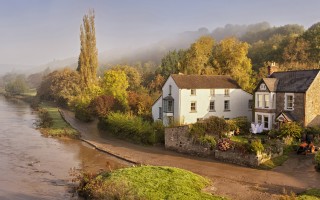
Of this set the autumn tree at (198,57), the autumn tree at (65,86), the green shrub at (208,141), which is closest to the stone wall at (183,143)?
the green shrub at (208,141)

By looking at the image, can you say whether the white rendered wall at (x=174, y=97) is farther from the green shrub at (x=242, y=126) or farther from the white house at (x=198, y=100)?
the green shrub at (x=242, y=126)

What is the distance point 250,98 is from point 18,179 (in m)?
32.9

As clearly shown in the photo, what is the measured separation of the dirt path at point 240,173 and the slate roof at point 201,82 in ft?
34.0

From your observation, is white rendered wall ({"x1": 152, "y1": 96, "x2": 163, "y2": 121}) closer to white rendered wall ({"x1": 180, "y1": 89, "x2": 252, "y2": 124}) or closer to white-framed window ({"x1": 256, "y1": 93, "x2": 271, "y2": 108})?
white rendered wall ({"x1": 180, "y1": 89, "x2": 252, "y2": 124})

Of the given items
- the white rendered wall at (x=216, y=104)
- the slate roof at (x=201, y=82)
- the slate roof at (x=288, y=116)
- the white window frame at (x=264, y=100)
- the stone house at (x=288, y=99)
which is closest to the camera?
the stone house at (x=288, y=99)

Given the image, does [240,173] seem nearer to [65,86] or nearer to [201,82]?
[201,82]

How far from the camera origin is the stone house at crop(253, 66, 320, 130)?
37.1 metres

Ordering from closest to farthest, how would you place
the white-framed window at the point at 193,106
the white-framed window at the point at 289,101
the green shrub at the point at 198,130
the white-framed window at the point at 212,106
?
1. the green shrub at the point at 198,130
2. the white-framed window at the point at 289,101
3. the white-framed window at the point at 193,106
4. the white-framed window at the point at 212,106

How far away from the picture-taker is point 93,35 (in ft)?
258

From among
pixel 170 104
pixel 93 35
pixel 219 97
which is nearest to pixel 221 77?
pixel 219 97

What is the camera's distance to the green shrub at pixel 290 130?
3444 cm

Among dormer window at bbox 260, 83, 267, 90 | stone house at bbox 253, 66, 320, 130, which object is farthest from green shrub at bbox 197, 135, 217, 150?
dormer window at bbox 260, 83, 267, 90

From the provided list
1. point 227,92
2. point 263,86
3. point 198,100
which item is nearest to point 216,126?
point 263,86

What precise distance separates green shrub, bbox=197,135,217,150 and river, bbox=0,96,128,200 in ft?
26.2
